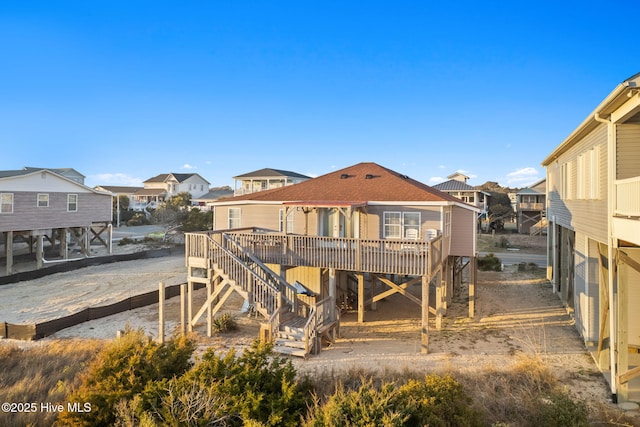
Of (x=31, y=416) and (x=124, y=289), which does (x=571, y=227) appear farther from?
(x=124, y=289)

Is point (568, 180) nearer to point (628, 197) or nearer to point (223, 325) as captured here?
point (628, 197)

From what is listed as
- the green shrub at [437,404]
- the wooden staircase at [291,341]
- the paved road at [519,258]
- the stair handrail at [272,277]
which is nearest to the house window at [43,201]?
the stair handrail at [272,277]

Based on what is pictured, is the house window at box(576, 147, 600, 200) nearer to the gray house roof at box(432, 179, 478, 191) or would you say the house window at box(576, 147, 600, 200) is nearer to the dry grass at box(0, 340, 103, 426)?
the dry grass at box(0, 340, 103, 426)

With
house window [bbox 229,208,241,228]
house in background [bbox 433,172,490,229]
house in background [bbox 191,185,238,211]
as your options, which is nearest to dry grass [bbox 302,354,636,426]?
house window [bbox 229,208,241,228]

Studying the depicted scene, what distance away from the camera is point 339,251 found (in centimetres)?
1365

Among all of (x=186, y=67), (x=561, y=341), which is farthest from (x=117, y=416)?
(x=186, y=67)

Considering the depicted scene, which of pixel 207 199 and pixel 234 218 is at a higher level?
pixel 207 199

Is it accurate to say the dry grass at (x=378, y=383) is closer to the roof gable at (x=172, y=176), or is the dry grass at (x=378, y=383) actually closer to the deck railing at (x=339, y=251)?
the deck railing at (x=339, y=251)

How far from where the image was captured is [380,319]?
52.8 feet

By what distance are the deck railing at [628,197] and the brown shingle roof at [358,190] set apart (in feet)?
21.9

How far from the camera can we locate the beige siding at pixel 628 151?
8.71 m

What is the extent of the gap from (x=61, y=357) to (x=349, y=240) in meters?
9.01

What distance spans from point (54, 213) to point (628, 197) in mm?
31907

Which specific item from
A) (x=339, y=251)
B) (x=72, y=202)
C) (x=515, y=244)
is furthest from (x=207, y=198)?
(x=339, y=251)
